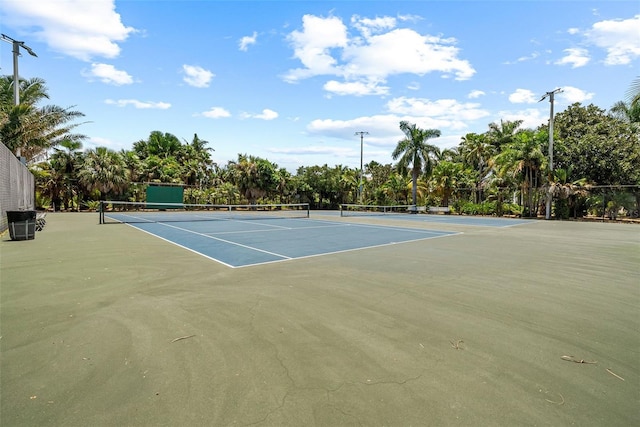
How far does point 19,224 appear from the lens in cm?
1102

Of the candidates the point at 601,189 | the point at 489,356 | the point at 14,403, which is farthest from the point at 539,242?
the point at 601,189

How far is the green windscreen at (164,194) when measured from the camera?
34688 millimetres

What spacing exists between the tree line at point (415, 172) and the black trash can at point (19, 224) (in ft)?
29.1

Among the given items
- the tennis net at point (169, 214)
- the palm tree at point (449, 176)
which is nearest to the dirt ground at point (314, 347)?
the tennis net at point (169, 214)

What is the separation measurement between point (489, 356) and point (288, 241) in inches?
361

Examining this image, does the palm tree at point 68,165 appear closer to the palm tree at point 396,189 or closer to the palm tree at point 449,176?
the palm tree at point 396,189

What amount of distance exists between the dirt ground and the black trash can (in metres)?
5.57

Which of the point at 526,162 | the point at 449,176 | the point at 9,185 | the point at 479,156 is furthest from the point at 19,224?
the point at 479,156

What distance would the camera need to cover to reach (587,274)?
7352mm

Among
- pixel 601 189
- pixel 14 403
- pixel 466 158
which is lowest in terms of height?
pixel 14 403

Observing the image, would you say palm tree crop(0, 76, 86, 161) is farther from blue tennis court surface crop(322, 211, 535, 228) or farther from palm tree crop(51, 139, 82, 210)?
blue tennis court surface crop(322, 211, 535, 228)

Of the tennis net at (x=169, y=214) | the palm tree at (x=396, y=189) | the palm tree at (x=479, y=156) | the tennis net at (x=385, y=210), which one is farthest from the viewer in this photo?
the palm tree at (x=396, y=189)

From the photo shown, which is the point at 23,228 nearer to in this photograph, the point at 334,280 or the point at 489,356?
the point at 334,280

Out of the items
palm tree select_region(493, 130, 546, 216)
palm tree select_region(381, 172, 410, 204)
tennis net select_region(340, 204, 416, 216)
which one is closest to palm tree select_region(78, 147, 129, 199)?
tennis net select_region(340, 204, 416, 216)
